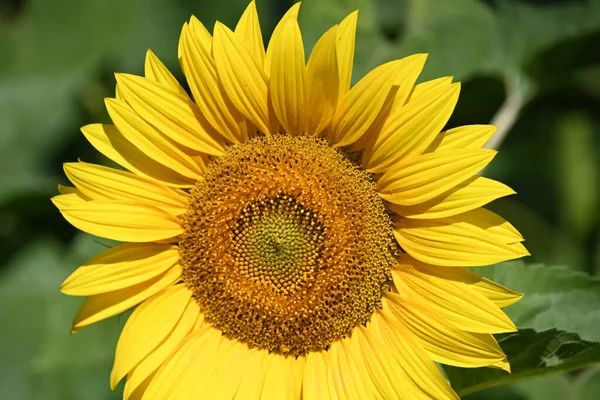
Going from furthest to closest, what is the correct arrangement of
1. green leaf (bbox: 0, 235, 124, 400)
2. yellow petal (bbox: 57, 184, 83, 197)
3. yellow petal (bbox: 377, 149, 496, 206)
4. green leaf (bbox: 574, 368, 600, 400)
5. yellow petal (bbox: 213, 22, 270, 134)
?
green leaf (bbox: 0, 235, 124, 400) < green leaf (bbox: 574, 368, 600, 400) < yellow petal (bbox: 57, 184, 83, 197) < yellow petal (bbox: 213, 22, 270, 134) < yellow petal (bbox: 377, 149, 496, 206)

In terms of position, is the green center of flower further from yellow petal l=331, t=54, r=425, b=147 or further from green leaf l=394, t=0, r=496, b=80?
green leaf l=394, t=0, r=496, b=80

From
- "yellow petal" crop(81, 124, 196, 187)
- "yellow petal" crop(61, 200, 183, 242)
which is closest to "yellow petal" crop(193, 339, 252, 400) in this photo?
"yellow petal" crop(61, 200, 183, 242)

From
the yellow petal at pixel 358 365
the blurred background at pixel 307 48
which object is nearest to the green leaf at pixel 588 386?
the blurred background at pixel 307 48

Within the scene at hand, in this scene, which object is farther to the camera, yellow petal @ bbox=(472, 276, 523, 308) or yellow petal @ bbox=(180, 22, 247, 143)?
yellow petal @ bbox=(180, 22, 247, 143)

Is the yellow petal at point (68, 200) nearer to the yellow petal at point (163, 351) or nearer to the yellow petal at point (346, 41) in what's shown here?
the yellow petal at point (163, 351)

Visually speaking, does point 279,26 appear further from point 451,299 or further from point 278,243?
point 451,299

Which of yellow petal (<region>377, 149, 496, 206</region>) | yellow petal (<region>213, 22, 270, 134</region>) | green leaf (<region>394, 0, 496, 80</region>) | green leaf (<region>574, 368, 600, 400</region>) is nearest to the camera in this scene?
yellow petal (<region>377, 149, 496, 206</region>)

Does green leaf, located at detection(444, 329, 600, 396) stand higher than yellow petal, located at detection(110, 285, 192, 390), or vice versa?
green leaf, located at detection(444, 329, 600, 396)

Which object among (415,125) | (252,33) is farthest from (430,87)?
(252,33)

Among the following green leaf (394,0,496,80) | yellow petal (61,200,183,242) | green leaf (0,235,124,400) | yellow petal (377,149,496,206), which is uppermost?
green leaf (394,0,496,80)
